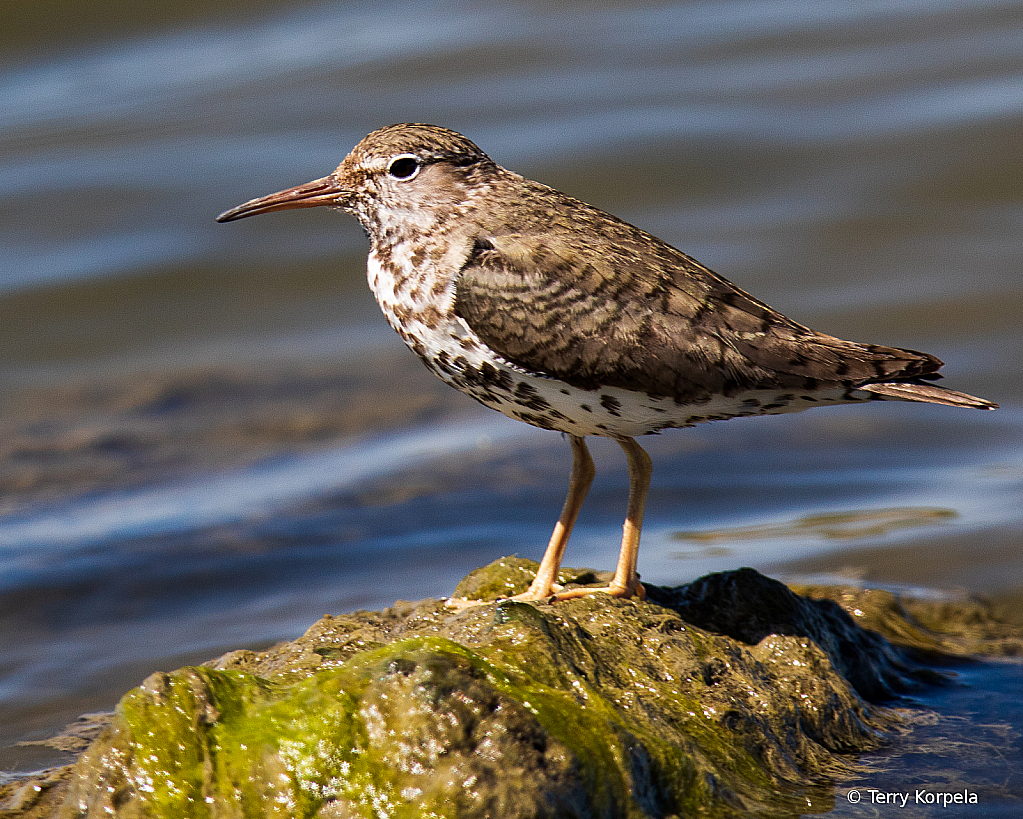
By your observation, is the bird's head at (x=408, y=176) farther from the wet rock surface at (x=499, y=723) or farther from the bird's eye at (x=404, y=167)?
the wet rock surface at (x=499, y=723)

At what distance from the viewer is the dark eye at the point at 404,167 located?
7402 mm

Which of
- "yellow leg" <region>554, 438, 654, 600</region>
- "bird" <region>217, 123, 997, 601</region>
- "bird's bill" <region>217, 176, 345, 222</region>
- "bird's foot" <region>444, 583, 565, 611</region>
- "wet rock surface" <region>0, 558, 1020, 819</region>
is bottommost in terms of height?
"wet rock surface" <region>0, 558, 1020, 819</region>

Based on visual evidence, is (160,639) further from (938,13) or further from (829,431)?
(938,13)

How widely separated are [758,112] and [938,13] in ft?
13.9

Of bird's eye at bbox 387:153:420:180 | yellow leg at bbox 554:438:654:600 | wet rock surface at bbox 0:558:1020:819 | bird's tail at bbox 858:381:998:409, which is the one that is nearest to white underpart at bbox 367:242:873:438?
bird's tail at bbox 858:381:998:409

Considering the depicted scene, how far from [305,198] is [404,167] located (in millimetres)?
711

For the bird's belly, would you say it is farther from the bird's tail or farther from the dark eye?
the dark eye

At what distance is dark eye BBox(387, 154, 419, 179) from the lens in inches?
291

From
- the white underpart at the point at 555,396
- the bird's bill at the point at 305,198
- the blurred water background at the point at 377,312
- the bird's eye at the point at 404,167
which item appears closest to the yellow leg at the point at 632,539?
the white underpart at the point at 555,396


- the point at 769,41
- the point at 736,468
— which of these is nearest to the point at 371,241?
the point at 736,468

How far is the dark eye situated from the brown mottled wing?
31.1 inches

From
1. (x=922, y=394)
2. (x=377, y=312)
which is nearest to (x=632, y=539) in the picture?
(x=922, y=394)

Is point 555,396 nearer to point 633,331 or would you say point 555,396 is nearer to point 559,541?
point 633,331

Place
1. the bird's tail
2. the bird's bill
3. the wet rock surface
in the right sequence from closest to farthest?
1. the wet rock surface
2. the bird's tail
3. the bird's bill
